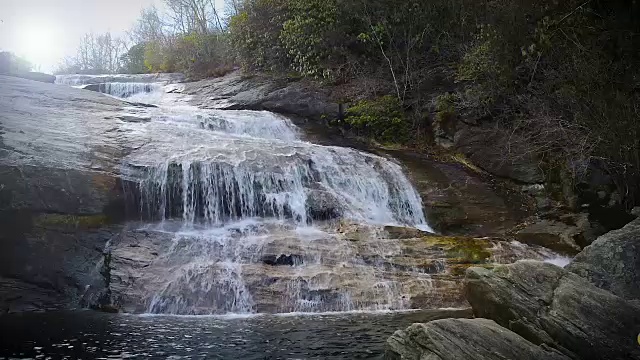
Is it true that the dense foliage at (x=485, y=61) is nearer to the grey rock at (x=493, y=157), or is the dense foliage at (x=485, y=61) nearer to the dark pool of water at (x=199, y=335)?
the grey rock at (x=493, y=157)

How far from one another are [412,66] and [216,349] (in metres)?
13.9

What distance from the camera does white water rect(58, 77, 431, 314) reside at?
8688 mm

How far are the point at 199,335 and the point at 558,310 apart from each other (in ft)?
14.3

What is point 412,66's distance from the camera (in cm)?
1808

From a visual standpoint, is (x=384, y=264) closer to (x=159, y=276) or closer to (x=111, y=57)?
(x=159, y=276)

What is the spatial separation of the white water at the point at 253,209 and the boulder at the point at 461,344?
3.44m

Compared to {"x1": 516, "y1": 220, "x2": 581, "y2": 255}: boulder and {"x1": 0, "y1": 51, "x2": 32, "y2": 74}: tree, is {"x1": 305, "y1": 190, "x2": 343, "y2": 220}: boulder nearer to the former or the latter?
{"x1": 516, "y1": 220, "x2": 581, "y2": 255}: boulder

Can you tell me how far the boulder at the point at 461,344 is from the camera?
4793 mm

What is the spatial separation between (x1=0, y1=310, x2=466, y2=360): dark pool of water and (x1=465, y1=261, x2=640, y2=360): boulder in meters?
1.45

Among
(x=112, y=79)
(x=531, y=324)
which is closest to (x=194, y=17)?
(x=112, y=79)

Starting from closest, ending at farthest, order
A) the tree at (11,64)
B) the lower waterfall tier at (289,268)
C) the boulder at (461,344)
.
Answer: the boulder at (461,344)
the lower waterfall tier at (289,268)
the tree at (11,64)

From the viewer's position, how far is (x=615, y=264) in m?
7.61

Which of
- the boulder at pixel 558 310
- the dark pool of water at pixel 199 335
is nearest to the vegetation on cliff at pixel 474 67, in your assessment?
the boulder at pixel 558 310

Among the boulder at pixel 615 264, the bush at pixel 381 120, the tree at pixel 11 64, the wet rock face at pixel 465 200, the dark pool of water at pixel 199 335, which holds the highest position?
the tree at pixel 11 64
